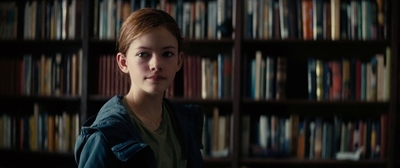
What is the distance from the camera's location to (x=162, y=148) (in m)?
1.26

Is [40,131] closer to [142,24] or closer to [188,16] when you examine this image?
[188,16]

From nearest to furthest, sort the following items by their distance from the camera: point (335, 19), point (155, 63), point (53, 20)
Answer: point (155, 63), point (335, 19), point (53, 20)

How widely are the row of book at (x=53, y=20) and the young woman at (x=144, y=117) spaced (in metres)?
1.69

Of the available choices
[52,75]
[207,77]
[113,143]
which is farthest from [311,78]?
[113,143]

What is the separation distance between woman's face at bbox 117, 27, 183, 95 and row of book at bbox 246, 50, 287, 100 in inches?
63.4

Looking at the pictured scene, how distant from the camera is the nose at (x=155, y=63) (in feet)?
3.98

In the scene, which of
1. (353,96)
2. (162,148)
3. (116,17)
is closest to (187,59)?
(116,17)

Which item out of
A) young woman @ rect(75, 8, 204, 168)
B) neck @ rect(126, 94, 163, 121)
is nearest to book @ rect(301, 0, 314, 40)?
young woman @ rect(75, 8, 204, 168)

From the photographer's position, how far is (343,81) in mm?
2826

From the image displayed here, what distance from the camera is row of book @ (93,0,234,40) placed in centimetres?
284

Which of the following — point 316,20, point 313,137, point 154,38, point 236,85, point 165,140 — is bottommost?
point 313,137

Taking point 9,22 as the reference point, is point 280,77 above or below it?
below

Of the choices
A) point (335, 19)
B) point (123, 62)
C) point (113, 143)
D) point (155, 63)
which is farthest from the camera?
point (335, 19)

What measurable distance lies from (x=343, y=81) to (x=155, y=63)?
1.83 m
